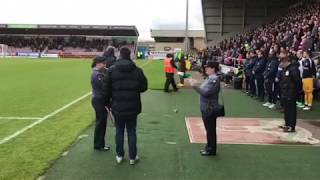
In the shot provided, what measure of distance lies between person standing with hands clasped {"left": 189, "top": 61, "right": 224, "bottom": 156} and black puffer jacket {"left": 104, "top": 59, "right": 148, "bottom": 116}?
4.18 feet

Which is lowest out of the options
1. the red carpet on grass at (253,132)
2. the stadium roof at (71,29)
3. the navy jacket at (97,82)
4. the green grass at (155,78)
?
the green grass at (155,78)

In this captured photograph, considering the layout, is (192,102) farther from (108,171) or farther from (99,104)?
(108,171)

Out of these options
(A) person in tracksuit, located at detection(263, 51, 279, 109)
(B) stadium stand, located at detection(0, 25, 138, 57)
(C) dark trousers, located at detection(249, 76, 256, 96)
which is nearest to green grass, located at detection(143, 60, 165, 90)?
(C) dark trousers, located at detection(249, 76, 256, 96)

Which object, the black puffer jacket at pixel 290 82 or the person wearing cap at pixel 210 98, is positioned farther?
the black puffer jacket at pixel 290 82

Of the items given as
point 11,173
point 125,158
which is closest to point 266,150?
point 125,158

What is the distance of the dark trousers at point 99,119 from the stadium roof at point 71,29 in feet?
314

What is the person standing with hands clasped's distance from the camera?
906 cm

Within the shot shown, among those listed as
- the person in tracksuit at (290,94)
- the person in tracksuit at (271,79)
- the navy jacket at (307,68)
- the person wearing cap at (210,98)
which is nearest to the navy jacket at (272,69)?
the person in tracksuit at (271,79)

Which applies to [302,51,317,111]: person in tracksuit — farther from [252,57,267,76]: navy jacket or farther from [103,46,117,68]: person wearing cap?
[103,46,117,68]: person wearing cap

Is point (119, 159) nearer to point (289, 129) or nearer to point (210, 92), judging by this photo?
point (210, 92)

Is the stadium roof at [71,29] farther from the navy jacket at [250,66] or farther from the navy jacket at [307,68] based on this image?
Answer: the navy jacket at [307,68]

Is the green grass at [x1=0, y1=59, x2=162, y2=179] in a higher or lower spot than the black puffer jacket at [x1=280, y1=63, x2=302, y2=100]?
lower

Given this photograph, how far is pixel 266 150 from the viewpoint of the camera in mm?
9758

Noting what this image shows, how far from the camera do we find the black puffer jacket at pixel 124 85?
8227mm
